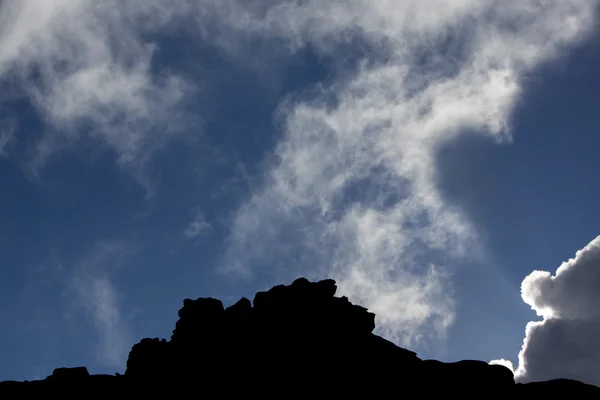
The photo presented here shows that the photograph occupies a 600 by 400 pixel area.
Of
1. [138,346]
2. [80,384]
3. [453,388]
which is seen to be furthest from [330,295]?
[80,384]

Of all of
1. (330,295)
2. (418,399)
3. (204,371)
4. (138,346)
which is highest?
(330,295)

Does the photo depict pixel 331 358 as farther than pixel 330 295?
No

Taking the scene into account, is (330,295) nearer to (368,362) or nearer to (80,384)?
(368,362)

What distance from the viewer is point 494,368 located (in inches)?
2746

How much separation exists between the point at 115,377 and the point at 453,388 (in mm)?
52906

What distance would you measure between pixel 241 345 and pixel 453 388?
1274 inches

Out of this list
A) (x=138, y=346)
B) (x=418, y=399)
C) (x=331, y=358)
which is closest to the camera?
(x=418, y=399)

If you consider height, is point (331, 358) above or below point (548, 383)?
above

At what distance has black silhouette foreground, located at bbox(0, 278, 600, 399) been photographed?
2653 inches

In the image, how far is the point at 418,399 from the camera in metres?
65.9

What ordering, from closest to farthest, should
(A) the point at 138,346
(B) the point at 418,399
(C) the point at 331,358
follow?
(B) the point at 418,399
(C) the point at 331,358
(A) the point at 138,346

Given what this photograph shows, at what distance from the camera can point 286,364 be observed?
227 feet

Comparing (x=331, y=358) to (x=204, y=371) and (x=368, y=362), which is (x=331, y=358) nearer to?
(x=368, y=362)

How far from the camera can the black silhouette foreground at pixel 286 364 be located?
67.4 m
